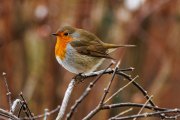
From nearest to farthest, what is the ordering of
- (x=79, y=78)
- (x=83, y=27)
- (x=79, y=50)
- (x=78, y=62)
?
(x=79, y=78)
(x=78, y=62)
(x=79, y=50)
(x=83, y=27)

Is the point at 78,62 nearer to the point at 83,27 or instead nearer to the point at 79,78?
the point at 79,78

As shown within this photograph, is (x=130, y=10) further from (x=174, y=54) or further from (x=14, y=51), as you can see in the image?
(x=14, y=51)

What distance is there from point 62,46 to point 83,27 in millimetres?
1813

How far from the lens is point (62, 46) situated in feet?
11.2

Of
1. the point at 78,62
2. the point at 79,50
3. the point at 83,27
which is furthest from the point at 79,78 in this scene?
the point at 83,27

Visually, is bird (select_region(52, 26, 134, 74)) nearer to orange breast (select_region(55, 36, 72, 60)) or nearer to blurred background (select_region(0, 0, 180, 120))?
orange breast (select_region(55, 36, 72, 60))

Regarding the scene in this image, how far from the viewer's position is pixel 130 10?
17.9 ft

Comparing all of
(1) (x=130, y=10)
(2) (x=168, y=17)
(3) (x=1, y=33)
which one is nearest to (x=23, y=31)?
(3) (x=1, y=33)

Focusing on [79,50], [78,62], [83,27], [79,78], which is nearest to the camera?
[79,78]

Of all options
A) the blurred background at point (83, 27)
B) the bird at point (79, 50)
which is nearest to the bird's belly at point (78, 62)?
the bird at point (79, 50)

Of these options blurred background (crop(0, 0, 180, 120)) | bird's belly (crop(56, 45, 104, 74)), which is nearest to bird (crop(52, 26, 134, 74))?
bird's belly (crop(56, 45, 104, 74))

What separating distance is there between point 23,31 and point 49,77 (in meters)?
0.52

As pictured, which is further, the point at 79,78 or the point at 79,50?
the point at 79,50

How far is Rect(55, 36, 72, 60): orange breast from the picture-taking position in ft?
11.1
